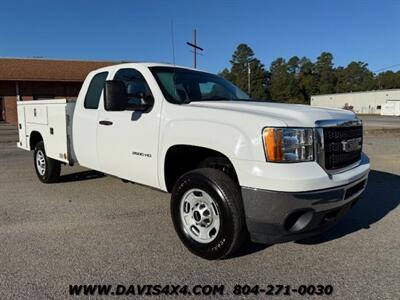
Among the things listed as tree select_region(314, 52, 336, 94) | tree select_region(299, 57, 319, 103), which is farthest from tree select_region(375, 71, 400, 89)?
tree select_region(299, 57, 319, 103)

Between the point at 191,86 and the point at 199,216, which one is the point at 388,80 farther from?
the point at 199,216

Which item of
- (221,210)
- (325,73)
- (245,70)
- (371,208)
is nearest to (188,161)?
(221,210)

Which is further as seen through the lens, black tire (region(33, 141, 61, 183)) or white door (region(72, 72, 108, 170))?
black tire (region(33, 141, 61, 183))

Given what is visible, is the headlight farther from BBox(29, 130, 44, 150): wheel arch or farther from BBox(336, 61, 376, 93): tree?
BBox(336, 61, 376, 93): tree

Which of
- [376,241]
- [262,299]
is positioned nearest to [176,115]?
[262,299]

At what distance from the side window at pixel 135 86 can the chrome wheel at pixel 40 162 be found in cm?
282

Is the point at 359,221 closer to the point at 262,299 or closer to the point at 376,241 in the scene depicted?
the point at 376,241

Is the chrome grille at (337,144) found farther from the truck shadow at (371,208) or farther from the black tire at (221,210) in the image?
the truck shadow at (371,208)

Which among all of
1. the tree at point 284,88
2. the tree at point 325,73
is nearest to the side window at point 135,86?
the tree at point 284,88

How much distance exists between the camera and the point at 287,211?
3.01m

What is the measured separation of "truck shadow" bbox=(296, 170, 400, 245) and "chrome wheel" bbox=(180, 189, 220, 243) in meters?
1.19

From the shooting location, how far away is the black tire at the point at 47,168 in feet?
21.7

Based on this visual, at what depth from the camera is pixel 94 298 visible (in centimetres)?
295

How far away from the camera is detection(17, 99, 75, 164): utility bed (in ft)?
18.7
